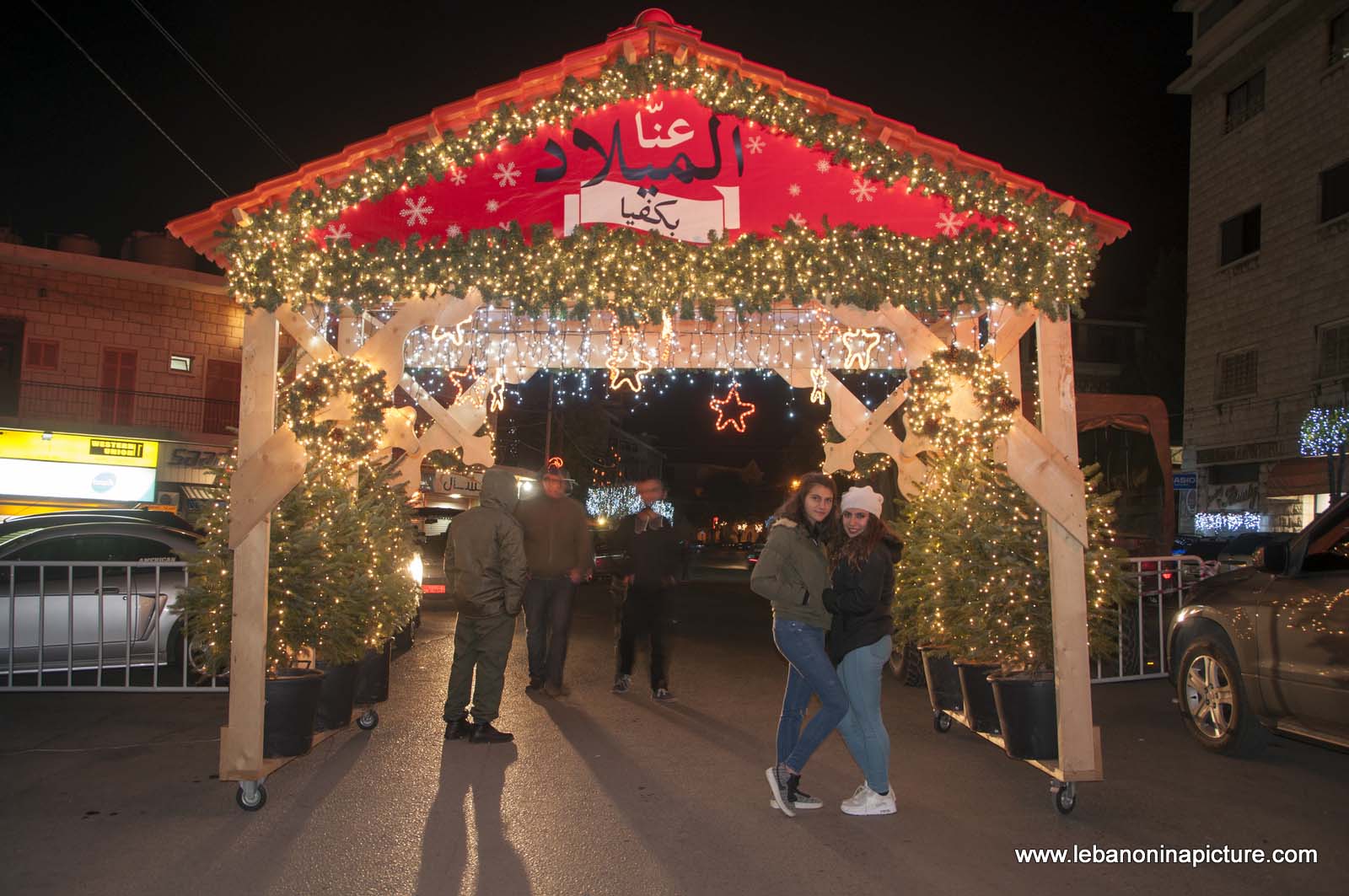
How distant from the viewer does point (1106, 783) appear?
6152 mm

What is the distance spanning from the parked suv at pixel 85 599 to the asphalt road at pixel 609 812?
0.67 metres

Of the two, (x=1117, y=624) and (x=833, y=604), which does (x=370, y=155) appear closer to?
(x=833, y=604)

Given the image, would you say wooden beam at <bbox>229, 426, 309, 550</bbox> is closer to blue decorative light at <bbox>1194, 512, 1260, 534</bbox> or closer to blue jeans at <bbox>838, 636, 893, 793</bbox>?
blue jeans at <bbox>838, 636, 893, 793</bbox>

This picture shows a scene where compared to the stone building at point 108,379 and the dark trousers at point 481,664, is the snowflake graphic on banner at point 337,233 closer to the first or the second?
the dark trousers at point 481,664

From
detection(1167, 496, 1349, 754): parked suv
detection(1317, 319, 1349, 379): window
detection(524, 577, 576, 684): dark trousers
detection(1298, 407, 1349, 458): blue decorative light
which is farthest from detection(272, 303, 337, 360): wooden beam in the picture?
detection(1317, 319, 1349, 379): window

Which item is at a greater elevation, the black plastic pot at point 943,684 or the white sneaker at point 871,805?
the black plastic pot at point 943,684

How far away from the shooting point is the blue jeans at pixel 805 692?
5316 millimetres

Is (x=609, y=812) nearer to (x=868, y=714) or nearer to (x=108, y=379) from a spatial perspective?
(x=868, y=714)

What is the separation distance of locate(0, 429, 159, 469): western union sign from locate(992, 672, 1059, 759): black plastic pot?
1031 inches

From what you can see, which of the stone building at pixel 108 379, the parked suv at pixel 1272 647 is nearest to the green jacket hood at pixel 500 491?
the parked suv at pixel 1272 647

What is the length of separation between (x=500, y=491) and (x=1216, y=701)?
5.32 m

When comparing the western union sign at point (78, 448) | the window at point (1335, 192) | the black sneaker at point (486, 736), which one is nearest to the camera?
the black sneaker at point (486, 736)

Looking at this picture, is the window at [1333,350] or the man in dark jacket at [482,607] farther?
the window at [1333,350]

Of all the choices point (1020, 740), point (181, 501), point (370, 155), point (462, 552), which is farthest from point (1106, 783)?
point (181, 501)
